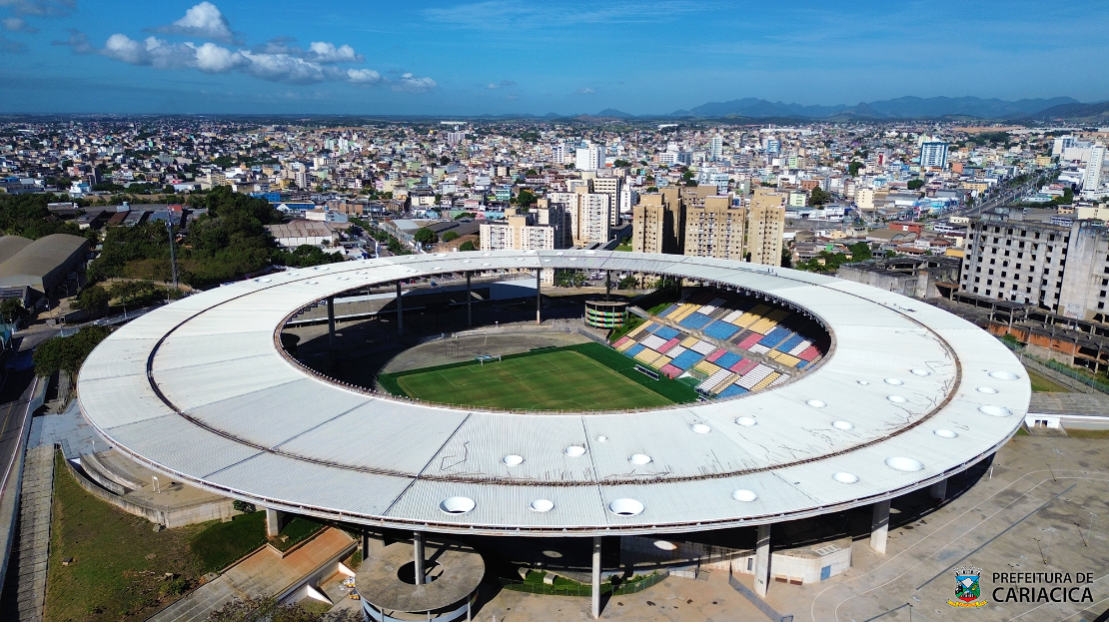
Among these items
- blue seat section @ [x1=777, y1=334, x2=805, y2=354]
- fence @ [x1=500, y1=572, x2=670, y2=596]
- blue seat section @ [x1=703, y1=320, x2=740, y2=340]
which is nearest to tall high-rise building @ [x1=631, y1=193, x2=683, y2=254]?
blue seat section @ [x1=703, y1=320, x2=740, y2=340]

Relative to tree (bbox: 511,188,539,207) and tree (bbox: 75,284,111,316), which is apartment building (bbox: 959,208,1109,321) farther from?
tree (bbox: 511,188,539,207)

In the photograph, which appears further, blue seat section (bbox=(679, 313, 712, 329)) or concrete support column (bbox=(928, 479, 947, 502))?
blue seat section (bbox=(679, 313, 712, 329))

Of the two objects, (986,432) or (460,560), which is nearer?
(460,560)

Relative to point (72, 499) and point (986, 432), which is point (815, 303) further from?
point (72, 499)

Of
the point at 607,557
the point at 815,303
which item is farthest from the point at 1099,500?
the point at 607,557

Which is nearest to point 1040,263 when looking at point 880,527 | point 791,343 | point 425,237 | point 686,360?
point 791,343

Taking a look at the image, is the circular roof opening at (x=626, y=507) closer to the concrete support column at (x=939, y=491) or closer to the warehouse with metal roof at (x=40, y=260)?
the concrete support column at (x=939, y=491)
